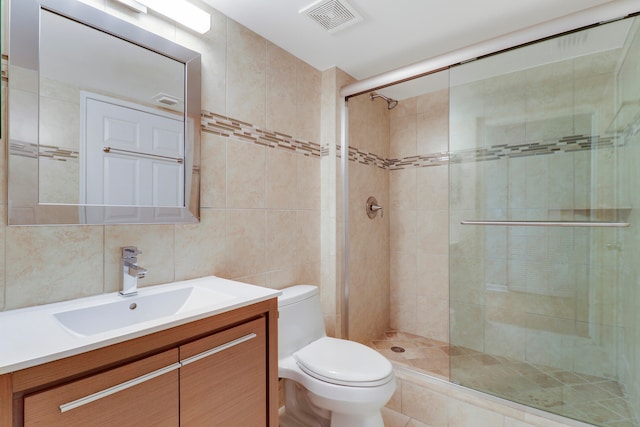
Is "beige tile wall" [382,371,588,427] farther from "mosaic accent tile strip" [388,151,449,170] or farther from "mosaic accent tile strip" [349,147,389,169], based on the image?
"mosaic accent tile strip" [388,151,449,170]


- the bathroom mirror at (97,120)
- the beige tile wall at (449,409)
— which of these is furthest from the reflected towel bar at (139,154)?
the beige tile wall at (449,409)

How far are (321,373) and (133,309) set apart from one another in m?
0.82

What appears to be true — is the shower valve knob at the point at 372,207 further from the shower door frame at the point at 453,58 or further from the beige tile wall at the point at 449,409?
the beige tile wall at the point at 449,409

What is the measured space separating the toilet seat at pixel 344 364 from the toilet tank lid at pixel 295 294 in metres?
0.25

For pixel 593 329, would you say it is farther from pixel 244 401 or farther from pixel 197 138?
pixel 197 138

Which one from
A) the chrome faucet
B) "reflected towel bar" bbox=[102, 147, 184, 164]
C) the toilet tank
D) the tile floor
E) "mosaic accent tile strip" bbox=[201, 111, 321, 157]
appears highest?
"mosaic accent tile strip" bbox=[201, 111, 321, 157]

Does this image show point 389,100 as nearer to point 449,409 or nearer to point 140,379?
point 449,409

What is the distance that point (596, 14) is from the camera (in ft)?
4.51

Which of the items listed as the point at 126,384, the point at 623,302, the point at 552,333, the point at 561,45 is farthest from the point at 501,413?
the point at 561,45

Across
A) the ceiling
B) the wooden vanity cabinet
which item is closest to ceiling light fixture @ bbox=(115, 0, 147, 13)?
the ceiling

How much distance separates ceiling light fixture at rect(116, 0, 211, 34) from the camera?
49.3 inches

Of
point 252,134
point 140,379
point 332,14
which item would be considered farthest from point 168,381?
point 332,14

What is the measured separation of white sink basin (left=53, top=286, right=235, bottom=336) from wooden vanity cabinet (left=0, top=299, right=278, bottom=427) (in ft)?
0.56

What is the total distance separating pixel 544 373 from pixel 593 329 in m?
0.32
